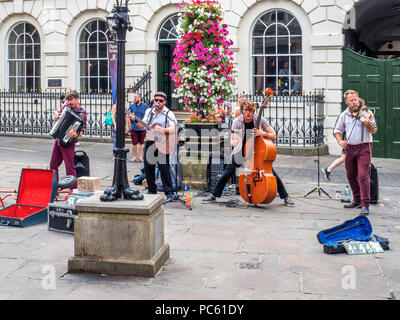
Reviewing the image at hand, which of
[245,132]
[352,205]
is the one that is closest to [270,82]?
[245,132]

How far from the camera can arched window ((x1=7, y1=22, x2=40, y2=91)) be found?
21.3m

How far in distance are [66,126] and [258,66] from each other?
9214 mm

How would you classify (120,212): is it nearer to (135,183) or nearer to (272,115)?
(135,183)

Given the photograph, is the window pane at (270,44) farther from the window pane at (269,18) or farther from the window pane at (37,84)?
the window pane at (37,84)

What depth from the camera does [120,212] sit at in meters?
6.00

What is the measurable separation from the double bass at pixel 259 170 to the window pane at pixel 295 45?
8.71 m

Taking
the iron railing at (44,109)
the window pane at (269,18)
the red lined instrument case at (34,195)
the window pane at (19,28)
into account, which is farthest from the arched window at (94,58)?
the red lined instrument case at (34,195)

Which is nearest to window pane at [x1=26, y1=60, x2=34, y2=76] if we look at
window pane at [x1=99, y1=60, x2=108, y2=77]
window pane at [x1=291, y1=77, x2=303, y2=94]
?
window pane at [x1=99, y1=60, x2=108, y2=77]

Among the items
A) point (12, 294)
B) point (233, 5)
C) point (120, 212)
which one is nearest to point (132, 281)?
point (120, 212)

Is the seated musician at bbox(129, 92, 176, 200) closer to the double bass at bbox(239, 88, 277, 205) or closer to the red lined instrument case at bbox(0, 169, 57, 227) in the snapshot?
the double bass at bbox(239, 88, 277, 205)

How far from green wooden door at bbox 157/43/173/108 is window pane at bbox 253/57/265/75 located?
10.7 ft

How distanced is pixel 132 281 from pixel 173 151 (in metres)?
4.59

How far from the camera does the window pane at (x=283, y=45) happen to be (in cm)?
1778

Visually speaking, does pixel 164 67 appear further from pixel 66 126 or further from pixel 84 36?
pixel 66 126
